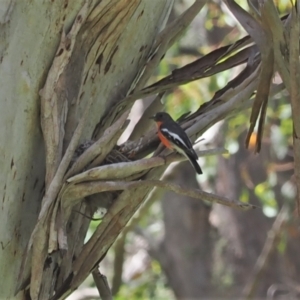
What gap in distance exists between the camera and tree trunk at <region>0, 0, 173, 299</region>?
2.10 meters

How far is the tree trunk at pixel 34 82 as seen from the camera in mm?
2104

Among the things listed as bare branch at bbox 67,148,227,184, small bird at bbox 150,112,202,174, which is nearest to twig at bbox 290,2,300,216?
bare branch at bbox 67,148,227,184

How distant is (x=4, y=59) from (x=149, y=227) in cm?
761

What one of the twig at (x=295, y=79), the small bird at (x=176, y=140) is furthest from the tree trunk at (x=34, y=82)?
the twig at (x=295, y=79)

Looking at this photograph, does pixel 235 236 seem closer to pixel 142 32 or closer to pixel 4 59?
pixel 142 32

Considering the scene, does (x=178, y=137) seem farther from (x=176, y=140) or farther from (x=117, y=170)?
(x=117, y=170)

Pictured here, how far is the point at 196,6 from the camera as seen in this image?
2.80m

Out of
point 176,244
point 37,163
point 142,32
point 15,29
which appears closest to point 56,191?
point 37,163

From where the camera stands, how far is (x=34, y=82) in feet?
7.12

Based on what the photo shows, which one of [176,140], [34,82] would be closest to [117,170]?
[34,82]

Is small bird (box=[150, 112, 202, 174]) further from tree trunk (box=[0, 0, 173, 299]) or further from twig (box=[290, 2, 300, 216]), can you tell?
twig (box=[290, 2, 300, 216])

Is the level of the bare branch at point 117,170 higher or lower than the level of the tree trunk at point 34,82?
lower

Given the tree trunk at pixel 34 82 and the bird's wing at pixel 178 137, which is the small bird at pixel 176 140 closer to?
the bird's wing at pixel 178 137

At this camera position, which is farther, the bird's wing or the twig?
the bird's wing
